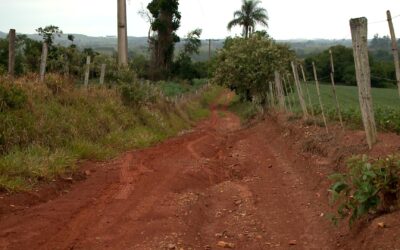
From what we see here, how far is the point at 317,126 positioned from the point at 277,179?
4.67 metres

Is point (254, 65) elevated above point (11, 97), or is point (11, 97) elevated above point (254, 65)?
point (254, 65)

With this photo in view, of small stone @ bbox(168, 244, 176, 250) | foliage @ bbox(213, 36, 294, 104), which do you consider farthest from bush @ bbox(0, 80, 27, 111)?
foliage @ bbox(213, 36, 294, 104)

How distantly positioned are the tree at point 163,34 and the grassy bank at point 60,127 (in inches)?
1438

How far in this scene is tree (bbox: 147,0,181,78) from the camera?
5201cm

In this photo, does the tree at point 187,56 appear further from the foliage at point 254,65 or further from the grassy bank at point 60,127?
the grassy bank at point 60,127

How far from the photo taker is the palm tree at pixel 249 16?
61.3 metres

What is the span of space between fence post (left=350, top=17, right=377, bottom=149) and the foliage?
17210mm

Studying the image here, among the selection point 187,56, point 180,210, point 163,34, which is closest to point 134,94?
point 180,210

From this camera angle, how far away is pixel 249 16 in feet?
202

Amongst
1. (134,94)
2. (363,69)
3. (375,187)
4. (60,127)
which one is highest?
(363,69)

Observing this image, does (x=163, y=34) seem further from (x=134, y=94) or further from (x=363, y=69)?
(x=363, y=69)

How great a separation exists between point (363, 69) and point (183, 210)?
157 inches

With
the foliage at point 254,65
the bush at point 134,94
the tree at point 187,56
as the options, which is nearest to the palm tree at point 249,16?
the tree at point 187,56

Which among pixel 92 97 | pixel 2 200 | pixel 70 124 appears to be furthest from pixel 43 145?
pixel 92 97
